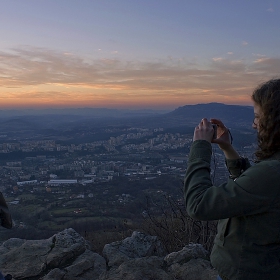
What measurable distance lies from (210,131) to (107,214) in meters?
9.29

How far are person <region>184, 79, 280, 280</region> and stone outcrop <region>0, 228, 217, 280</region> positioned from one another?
180 cm

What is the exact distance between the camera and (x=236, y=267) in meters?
1.35

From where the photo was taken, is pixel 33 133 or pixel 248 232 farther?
pixel 33 133

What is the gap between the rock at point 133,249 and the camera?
11.1 feet

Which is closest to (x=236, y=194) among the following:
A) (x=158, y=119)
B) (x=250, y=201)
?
(x=250, y=201)

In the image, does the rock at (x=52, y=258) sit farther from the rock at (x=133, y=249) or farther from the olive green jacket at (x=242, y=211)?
the olive green jacket at (x=242, y=211)

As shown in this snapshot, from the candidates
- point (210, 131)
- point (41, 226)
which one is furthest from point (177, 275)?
point (41, 226)

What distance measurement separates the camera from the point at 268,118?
133 cm

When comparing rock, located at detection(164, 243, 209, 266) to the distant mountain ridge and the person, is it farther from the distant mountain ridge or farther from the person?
the person

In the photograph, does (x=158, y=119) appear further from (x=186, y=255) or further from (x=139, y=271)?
(x=139, y=271)

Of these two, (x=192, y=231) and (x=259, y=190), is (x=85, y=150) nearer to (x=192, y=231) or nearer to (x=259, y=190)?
(x=192, y=231)

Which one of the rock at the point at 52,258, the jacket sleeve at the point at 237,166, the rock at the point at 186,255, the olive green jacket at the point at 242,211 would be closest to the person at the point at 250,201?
the olive green jacket at the point at 242,211

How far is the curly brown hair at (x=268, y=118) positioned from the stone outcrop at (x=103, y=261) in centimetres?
206

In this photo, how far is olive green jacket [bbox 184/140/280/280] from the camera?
122cm
